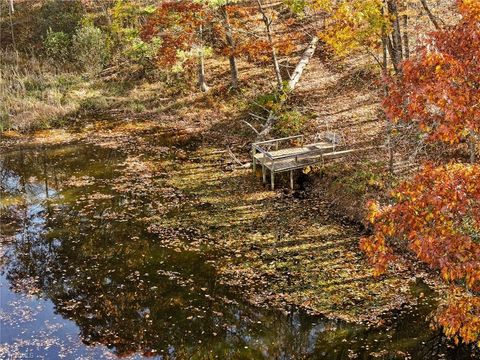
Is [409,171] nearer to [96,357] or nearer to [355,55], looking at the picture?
[96,357]

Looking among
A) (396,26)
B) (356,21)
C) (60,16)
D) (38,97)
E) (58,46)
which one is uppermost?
(60,16)

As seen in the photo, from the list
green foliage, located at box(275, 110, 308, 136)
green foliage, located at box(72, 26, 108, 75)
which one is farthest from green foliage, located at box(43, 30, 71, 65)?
green foliage, located at box(275, 110, 308, 136)

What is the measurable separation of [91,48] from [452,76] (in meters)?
30.4

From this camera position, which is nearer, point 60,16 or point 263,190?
point 263,190

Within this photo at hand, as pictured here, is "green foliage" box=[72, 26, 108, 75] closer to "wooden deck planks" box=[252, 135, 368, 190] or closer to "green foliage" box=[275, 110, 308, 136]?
"green foliage" box=[275, 110, 308, 136]

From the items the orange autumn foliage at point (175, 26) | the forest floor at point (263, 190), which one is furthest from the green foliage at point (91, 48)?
the orange autumn foliage at point (175, 26)

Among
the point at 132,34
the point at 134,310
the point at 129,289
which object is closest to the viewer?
the point at 134,310

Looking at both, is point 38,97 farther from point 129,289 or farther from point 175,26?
point 129,289

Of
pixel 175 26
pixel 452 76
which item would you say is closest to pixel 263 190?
pixel 452 76

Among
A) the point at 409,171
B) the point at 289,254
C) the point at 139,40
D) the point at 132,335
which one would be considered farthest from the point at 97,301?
the point at 139,40

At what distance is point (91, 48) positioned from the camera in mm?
33875

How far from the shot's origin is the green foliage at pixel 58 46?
117 feet

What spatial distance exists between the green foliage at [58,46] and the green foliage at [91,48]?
1.74 meters

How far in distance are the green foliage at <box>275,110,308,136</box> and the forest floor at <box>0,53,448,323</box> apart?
441 millimetres
